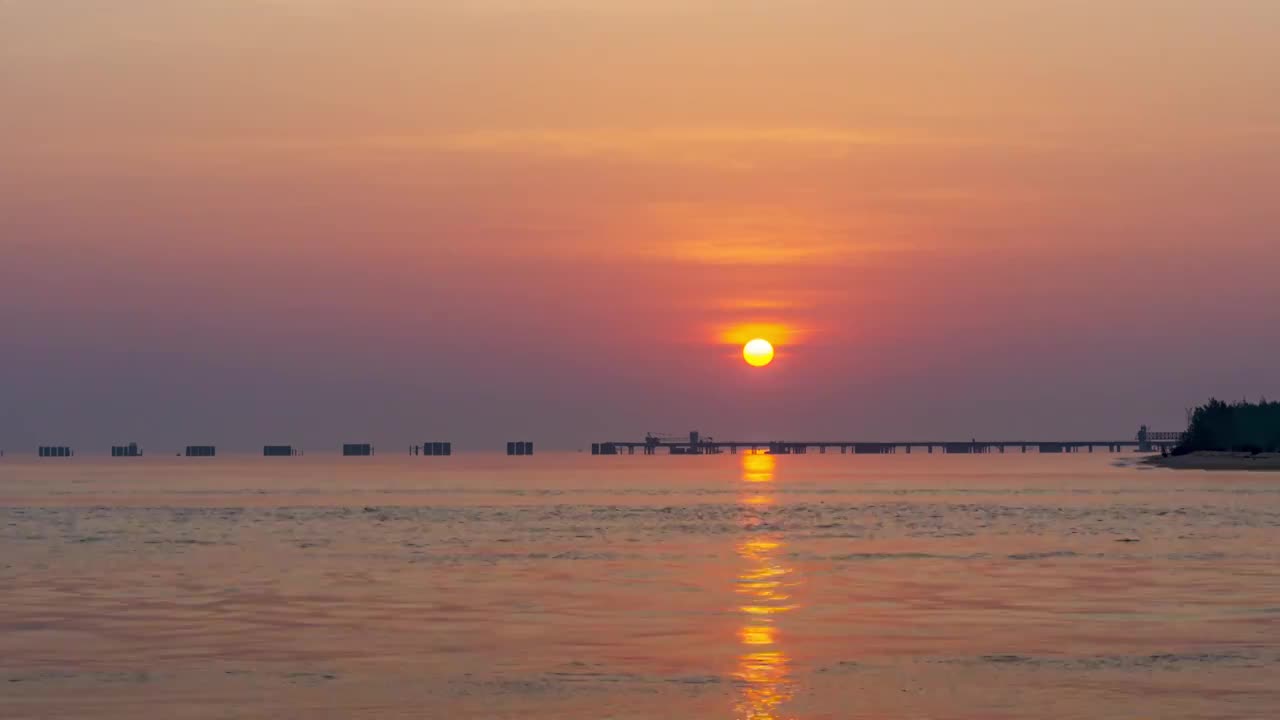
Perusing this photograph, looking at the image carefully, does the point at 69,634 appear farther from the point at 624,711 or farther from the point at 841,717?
the point at 841,717

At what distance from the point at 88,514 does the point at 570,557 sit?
56228mm

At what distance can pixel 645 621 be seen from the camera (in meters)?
45.1

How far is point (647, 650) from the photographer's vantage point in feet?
127

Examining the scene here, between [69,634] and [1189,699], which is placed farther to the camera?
[69,634]

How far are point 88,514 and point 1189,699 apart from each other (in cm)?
9684

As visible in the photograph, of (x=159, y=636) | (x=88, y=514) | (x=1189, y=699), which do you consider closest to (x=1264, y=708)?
(x=1189, y=699)

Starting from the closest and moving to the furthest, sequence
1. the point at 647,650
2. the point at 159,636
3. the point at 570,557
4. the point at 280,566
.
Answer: the point at 647,650 < the point at 159,636 < the point at 280,566 < the point at 570,557

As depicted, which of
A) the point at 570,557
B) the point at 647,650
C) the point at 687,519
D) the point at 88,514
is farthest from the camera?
the point at 88,514

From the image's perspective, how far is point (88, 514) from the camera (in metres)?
118

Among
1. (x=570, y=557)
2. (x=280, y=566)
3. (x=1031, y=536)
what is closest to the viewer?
(x=280, y=566)

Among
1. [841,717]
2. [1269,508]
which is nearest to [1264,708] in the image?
[841,717]

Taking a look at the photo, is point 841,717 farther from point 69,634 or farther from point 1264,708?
point 69,634

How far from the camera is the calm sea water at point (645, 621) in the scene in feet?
104

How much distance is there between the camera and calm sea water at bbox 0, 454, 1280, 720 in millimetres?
31734
